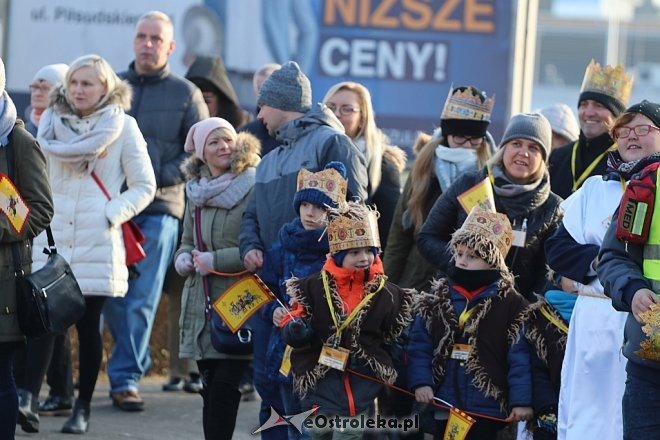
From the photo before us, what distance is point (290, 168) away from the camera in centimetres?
848

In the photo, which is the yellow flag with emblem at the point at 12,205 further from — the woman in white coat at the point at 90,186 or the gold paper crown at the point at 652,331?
the gold paper crown at the point at 652,331

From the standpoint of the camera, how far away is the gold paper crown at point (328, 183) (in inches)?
312

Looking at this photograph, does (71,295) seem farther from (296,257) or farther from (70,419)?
(70,419)

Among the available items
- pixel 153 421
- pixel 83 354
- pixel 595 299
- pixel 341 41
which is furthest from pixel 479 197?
pixel 341 41

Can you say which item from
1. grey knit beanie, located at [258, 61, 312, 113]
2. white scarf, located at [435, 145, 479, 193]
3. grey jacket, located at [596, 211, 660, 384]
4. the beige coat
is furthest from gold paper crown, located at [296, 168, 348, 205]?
grey jacket, located at [596, 211, 660, 384]

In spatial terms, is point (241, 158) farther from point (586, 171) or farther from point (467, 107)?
point (586, 171)

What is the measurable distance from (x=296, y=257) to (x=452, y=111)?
67.7 inches

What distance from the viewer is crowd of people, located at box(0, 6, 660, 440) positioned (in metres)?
7.16

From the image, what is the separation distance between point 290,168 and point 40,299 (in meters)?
1.52

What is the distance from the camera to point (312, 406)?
768cm

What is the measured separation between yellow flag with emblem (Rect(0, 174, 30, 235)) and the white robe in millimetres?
2464

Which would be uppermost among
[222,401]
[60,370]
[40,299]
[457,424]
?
[40,299]

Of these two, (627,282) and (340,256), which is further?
(340,256)

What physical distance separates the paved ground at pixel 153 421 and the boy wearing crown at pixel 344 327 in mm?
2116
